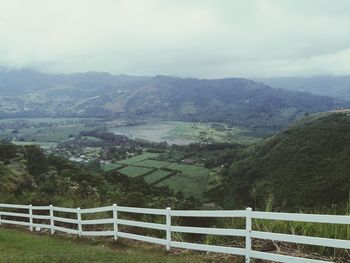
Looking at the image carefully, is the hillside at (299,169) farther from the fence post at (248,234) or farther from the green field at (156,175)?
the fence post at (248,234)

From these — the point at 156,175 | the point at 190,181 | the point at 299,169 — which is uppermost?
the point at 299,169

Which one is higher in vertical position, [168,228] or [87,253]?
[168,228]

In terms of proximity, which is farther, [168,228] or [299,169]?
[299,169]

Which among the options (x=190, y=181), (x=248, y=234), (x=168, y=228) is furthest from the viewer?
(x=190, y=181)

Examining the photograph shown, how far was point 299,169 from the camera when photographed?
280 ft

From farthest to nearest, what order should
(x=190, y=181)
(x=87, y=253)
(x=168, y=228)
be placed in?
(x=190, y=181)
(x=87, y=253)
(x=168, y=228)

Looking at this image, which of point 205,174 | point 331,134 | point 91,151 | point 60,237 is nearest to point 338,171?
point 331,134

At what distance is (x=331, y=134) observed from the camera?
10281 cm

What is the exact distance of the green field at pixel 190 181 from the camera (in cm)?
10181

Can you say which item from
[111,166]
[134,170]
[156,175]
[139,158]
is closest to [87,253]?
[156,175]

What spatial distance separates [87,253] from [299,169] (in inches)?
3078

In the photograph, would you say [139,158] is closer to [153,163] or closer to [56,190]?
[153,163]

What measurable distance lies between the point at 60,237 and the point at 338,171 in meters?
67.2

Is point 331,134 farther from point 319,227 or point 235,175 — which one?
point 319,227
